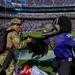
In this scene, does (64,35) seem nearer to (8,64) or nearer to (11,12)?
(8,64)

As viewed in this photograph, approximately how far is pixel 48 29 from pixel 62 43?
0.38 m

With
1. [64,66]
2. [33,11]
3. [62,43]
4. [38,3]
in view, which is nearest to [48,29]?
[62,43]

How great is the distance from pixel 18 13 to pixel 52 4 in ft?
17.3

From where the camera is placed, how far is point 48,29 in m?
5.07

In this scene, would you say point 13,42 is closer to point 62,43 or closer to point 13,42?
point 13,42

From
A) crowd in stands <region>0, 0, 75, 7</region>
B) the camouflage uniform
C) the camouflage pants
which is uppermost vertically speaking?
the camouflage uniform

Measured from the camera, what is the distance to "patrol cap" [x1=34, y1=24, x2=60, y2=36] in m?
5.06

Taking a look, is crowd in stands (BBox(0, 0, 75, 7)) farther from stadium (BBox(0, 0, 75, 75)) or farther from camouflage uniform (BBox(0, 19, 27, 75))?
camouflage uniform (BBox(0, 19, 27, 75))

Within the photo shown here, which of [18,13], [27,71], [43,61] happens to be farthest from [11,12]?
[27,71]

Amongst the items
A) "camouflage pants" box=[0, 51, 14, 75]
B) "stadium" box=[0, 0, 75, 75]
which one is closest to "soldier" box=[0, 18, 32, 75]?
"camouflage pants" box=[0, 51, 14, 75]

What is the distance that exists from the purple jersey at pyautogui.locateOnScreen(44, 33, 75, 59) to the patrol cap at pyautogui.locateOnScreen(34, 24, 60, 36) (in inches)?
6.1

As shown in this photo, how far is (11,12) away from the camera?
37.5 metres

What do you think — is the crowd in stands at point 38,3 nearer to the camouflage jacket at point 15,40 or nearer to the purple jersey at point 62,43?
the camouflage jacket at point 15,40

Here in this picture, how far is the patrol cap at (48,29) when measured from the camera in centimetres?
506
